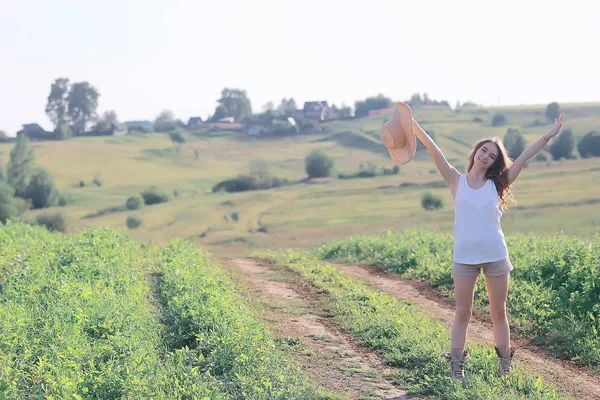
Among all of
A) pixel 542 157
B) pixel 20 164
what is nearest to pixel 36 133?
pixel 20 164

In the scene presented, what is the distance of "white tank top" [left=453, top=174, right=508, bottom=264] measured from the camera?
22.3ft

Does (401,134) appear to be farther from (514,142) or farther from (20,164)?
(20,164)

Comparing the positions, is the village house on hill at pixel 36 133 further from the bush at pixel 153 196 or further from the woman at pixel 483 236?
the woman at pixel 483 236

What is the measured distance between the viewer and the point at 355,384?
7059 mm

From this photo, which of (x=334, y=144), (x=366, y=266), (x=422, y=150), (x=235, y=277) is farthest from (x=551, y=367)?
(x=334, y=144)

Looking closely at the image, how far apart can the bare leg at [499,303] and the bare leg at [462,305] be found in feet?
0.58

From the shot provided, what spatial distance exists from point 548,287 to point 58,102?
164410mm

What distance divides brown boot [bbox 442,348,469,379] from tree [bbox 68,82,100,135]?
532 feet

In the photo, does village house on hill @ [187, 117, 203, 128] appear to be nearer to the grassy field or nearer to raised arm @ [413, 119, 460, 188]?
the grassy field

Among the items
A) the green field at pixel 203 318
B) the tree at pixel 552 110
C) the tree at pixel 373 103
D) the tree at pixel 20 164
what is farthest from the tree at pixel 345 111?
the green field at pixel 203 318

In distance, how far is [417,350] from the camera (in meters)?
7.81

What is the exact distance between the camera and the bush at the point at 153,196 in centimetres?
7825

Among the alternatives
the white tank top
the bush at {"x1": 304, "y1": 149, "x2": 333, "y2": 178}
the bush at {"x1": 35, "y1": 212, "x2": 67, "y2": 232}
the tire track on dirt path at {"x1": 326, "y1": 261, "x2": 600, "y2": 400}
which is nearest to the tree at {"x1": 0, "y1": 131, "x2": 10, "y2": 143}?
the bush at {"x1": 304, "y1": 149, "x2": 333, "y2": 178}

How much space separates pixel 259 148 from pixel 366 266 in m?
108
